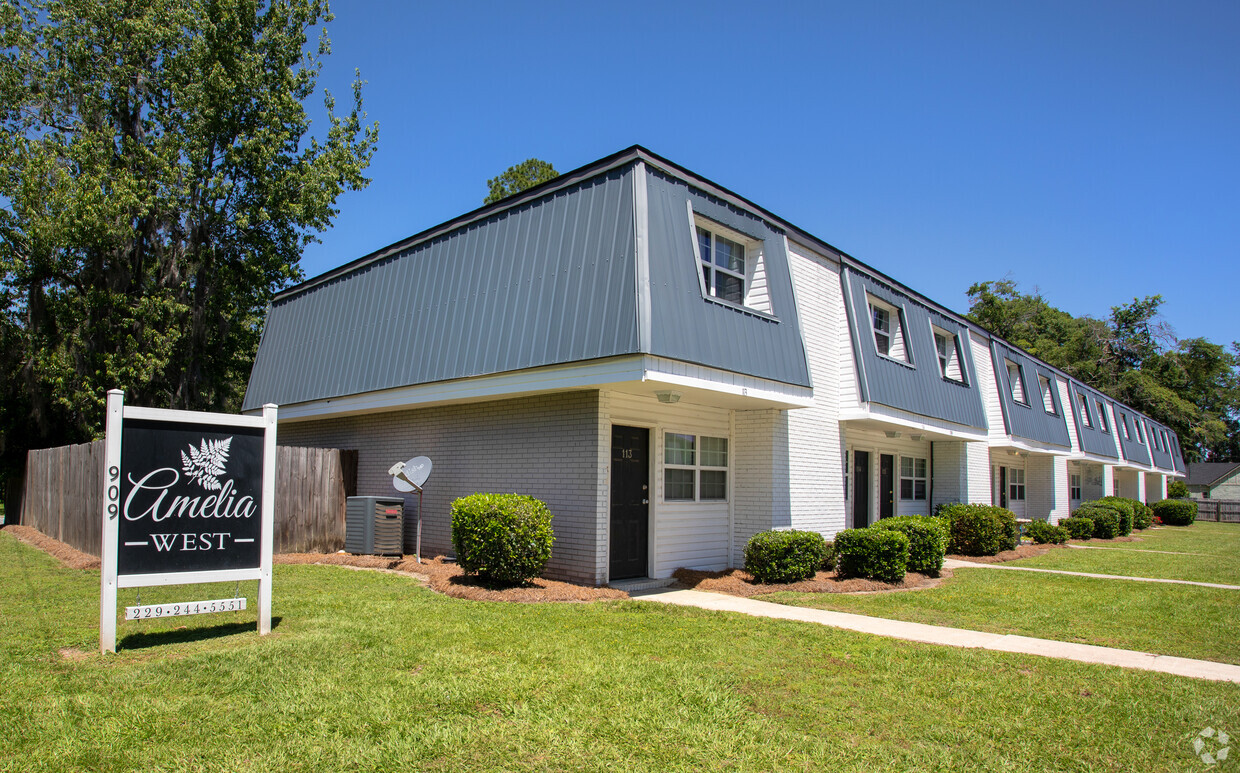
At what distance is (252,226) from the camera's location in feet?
79.7

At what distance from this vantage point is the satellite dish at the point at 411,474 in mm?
13305

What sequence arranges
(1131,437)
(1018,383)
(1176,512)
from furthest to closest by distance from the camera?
(1131,437)
(1176,512)
(1018,383)

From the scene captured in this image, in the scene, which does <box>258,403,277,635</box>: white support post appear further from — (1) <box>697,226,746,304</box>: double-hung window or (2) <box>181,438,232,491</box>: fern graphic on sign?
(1) <box>697,226,746,304</box>: double-hung window

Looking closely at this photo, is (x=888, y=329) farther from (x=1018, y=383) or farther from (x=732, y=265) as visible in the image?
(x=1018, y=383)

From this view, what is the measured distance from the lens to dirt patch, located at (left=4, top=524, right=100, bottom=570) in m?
12.4

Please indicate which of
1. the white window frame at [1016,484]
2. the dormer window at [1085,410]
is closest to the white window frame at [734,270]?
the white window frame at [1016,484]

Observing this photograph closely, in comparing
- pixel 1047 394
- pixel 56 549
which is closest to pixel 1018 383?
pixel 1047 394

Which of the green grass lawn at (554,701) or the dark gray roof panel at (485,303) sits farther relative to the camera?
the dark gray roof panel at (485,303)

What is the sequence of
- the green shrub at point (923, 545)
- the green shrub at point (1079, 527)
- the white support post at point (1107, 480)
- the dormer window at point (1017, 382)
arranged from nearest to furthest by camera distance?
the green shrub at point (923, 545) < the green shrub at point (1079, 527) < the dormer window at point (1017, 382) < the white support post at point (1107, 480)

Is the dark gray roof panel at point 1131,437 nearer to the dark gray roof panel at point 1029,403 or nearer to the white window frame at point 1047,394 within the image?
the dark gray roof panel at point 1029,403

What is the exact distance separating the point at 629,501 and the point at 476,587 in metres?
2.73

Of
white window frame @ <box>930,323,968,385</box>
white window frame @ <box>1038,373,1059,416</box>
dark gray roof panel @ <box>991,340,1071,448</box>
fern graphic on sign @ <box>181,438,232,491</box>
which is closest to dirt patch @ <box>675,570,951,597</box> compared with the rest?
fern graphic on sign @ <box>181,438,232,491</box>

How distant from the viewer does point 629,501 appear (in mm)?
11789

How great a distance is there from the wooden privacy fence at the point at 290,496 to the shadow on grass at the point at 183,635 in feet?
20.6
